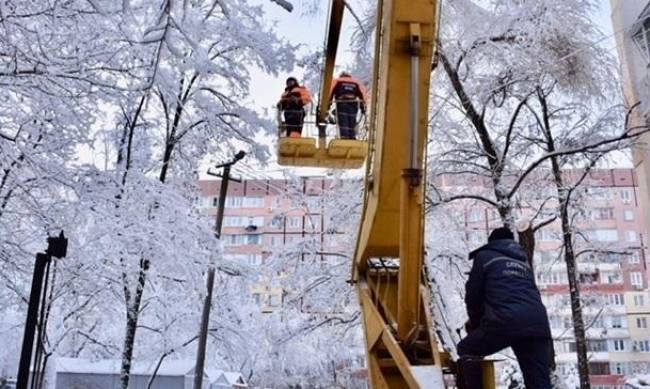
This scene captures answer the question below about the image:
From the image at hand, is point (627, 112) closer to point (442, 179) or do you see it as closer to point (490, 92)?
point (490, 92)

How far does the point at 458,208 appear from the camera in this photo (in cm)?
1309

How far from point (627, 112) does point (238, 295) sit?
1050 centimetres

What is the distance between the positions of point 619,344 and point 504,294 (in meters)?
39.4

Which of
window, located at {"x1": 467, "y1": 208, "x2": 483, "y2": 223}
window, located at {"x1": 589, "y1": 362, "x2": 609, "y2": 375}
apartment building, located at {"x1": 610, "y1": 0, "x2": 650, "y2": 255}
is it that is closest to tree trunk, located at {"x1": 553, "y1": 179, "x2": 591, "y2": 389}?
apartment building, located at {"x1": 610, "y1": 0, "x2": 650, "y2": 255}

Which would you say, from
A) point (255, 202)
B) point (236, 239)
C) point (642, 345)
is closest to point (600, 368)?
point (642, 345)

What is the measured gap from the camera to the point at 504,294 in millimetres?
3328

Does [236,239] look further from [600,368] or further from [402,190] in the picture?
[402,190]

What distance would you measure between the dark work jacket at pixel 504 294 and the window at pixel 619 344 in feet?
128

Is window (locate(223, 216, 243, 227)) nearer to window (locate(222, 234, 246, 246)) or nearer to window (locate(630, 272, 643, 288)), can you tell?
window (locate(222, 234, 246, 246))

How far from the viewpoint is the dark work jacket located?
327 centimetres

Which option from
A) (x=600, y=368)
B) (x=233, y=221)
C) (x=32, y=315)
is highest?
(x=233, y=221)

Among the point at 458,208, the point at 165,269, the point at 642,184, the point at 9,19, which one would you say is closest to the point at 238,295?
Answer: the point at 165,269

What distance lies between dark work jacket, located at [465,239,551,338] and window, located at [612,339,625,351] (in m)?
38.9

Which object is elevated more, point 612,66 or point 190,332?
point 612,66
